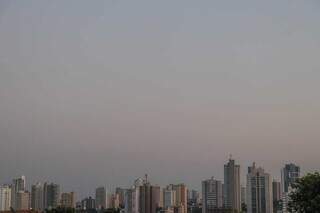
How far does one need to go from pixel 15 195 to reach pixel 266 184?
39.2 meters

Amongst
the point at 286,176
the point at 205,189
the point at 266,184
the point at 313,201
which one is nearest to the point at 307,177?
the point at 313,201

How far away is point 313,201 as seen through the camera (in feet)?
65.6

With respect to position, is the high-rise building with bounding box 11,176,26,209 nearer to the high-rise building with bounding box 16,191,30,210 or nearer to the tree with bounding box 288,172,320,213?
the high-rise building with bounding box 16,191,30,210

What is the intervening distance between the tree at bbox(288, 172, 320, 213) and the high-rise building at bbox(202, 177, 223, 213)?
73.1 meters

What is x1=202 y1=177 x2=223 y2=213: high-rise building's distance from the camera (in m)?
96.8

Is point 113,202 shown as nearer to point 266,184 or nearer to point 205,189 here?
point 205,189

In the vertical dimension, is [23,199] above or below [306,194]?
below

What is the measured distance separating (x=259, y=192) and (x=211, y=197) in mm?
20920

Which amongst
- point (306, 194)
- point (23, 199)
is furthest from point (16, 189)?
point (306, 194)

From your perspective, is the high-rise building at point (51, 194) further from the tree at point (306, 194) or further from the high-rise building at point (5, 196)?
the tree at point (306, 194)

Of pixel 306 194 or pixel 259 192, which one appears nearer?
pixel 306 194

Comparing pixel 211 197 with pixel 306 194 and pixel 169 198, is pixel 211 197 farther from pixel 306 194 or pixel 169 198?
pixel 306 194

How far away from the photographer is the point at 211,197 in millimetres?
103375

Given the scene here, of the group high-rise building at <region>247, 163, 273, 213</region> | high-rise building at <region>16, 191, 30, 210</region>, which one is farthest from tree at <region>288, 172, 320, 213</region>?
high-rise building at <region>16, 191, 30, 210</region>
